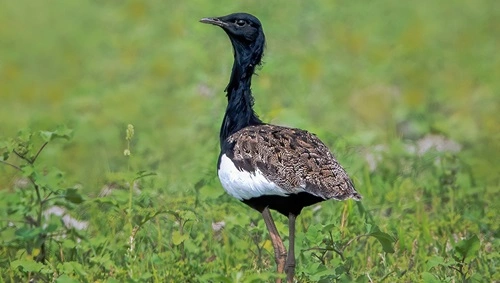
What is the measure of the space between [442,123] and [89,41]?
475 cm

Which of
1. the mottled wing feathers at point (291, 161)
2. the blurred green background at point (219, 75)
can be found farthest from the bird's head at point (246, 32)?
the blurred green background at point (219, 75)

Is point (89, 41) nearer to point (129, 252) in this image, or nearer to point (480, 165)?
point (480, 165)

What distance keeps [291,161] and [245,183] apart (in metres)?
0.26

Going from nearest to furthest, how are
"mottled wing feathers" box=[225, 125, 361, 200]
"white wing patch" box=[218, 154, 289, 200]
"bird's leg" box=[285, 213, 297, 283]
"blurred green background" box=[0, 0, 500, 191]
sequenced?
"mottled wing feathers" box=[225, 125, 361, 200] < "white wing patch" box=[218, 154, 289, 200] < "bird's leg" box=[285, 213, 297, 283] < "blurred green background" box=[0, 0, 500, 191]

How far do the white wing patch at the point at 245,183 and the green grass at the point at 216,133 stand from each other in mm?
443

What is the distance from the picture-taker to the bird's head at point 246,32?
22.7ft

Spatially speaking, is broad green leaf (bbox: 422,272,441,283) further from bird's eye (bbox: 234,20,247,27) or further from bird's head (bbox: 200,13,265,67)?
bird's eye (bbox: 234,20,247,27)

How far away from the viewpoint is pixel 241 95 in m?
6.98

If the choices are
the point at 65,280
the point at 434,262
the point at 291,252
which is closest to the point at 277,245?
the point at 291,252

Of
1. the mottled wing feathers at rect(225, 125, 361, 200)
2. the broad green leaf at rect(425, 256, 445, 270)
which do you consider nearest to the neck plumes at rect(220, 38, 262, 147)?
the mottled wing feathers at rect(225, 125, 361, 200)

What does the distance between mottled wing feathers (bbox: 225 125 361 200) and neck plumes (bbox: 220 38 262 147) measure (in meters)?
0.28

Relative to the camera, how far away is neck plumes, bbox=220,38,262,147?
692cm

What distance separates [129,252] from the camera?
21.2 feet

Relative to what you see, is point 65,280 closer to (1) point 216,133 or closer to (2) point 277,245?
(2) point 277,245
